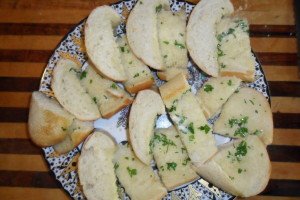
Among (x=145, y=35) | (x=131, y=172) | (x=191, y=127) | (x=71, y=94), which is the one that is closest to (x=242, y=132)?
Result: (x=191, y=127)

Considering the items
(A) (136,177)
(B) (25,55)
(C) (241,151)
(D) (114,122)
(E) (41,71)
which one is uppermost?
(B) (25,55)

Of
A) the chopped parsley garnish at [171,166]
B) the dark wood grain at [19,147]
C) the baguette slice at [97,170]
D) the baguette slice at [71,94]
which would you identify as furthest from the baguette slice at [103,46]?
the dark wood grain at [19,147]

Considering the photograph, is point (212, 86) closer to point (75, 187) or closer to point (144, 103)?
point (144, 103)

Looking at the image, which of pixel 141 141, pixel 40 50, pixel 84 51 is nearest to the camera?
pixel 141 141

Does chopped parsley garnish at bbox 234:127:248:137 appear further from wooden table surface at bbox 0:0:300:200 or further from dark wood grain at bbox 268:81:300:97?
dark wood grain at bbox 268:81:300:97

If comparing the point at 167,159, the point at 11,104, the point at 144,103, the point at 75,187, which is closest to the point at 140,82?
the point at 144,103

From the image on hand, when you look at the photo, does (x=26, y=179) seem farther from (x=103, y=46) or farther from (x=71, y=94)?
(x=103, y=46)
